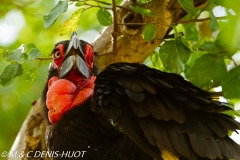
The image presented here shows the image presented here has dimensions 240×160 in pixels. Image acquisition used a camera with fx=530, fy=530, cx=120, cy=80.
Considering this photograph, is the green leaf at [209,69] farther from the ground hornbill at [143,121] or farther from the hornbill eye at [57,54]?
the hornbill eye at [57,54]

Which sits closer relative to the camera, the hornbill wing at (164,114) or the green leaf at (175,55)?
the hornbill wing at (164,114)

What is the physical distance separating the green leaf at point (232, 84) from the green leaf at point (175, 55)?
9.2 inches

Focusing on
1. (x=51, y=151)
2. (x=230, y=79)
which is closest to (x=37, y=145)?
(x=51, y=151)

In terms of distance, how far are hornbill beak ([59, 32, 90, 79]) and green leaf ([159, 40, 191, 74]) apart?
322mm

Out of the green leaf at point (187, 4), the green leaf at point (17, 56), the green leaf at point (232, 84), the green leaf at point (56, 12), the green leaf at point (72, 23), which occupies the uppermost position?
the green leaf at point (187, 4)

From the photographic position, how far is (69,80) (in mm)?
2133

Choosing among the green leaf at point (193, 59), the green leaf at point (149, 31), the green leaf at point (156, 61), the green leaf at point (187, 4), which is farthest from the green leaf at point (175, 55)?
the green leaf at point (193, 59)

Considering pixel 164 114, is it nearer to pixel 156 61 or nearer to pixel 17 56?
pixel 17 56

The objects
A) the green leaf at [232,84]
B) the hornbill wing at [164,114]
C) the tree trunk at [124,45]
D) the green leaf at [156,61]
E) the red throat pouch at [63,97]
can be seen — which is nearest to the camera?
the hornbill wing at [164,114]

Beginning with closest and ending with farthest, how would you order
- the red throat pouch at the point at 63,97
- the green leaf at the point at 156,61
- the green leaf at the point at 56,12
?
1. the green leaf at the point at 56,12
2. the red throat pouch at the point at 63,97
3. the green leaf at the point at 156,61

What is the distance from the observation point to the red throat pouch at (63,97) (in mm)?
2047

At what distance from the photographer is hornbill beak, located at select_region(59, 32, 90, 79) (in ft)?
6.86

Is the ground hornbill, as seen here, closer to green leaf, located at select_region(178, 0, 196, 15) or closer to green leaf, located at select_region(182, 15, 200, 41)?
green leaf, located at select_region(178, 0, 196, 15)

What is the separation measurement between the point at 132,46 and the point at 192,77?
0.33m
